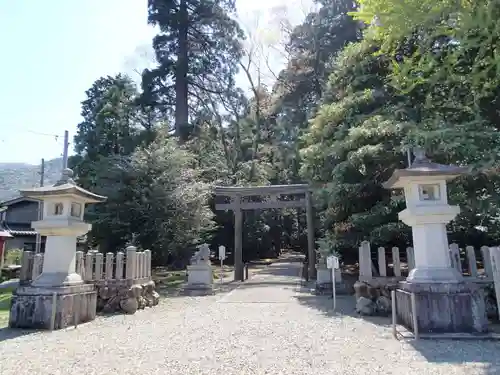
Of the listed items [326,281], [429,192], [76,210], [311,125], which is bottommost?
[326,281]

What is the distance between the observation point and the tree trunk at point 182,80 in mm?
19531

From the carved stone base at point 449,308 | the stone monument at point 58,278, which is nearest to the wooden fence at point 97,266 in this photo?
the stone monument at point 58,278

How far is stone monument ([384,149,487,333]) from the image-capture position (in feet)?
19.4

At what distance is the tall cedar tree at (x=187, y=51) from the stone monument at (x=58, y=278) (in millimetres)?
11866

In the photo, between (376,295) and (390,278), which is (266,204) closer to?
(376,295)

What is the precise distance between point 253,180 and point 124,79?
33.2ft

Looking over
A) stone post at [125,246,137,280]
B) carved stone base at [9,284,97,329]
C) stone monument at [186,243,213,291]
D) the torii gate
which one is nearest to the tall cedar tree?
the torii gate

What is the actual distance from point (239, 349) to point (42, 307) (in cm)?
402

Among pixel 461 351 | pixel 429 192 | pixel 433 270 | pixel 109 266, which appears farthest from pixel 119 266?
pixel 461 351

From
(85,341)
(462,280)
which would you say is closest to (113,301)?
(85,341)

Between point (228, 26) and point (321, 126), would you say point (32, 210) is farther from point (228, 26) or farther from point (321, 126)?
point (321, 126)

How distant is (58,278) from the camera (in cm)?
732

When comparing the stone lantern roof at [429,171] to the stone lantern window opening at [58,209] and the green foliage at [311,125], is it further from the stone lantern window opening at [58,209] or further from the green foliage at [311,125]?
the stone lantern window opening at [58,209]

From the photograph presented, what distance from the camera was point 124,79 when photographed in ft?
76.6
